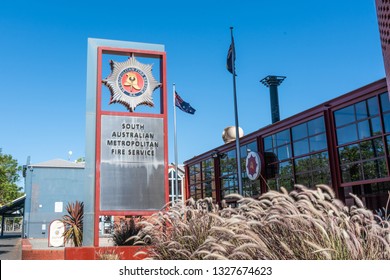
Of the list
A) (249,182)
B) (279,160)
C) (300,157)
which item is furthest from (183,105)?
(300,157)

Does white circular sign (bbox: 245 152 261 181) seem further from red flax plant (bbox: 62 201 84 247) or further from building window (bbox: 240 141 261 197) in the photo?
red flax plant (bbox: 62 201 84 247)

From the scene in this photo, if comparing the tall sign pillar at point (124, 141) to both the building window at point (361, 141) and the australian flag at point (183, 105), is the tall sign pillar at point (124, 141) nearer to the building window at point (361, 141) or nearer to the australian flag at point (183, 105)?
the building window at point (361, 141)

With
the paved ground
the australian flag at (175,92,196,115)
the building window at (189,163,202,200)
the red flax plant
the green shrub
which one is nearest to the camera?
the green shrub

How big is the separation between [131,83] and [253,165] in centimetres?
1391

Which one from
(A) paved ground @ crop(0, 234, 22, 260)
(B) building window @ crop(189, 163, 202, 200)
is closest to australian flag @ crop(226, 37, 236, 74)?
(A) paved ground @ crop(0, 234, 22, 260)

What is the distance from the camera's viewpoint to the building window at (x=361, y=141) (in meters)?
18.4

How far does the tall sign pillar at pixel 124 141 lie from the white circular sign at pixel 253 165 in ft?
41.2

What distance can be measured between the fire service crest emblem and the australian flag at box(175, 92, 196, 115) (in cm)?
1403

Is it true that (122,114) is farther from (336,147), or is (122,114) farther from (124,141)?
(336,147)

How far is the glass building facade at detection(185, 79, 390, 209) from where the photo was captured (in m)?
18.4
